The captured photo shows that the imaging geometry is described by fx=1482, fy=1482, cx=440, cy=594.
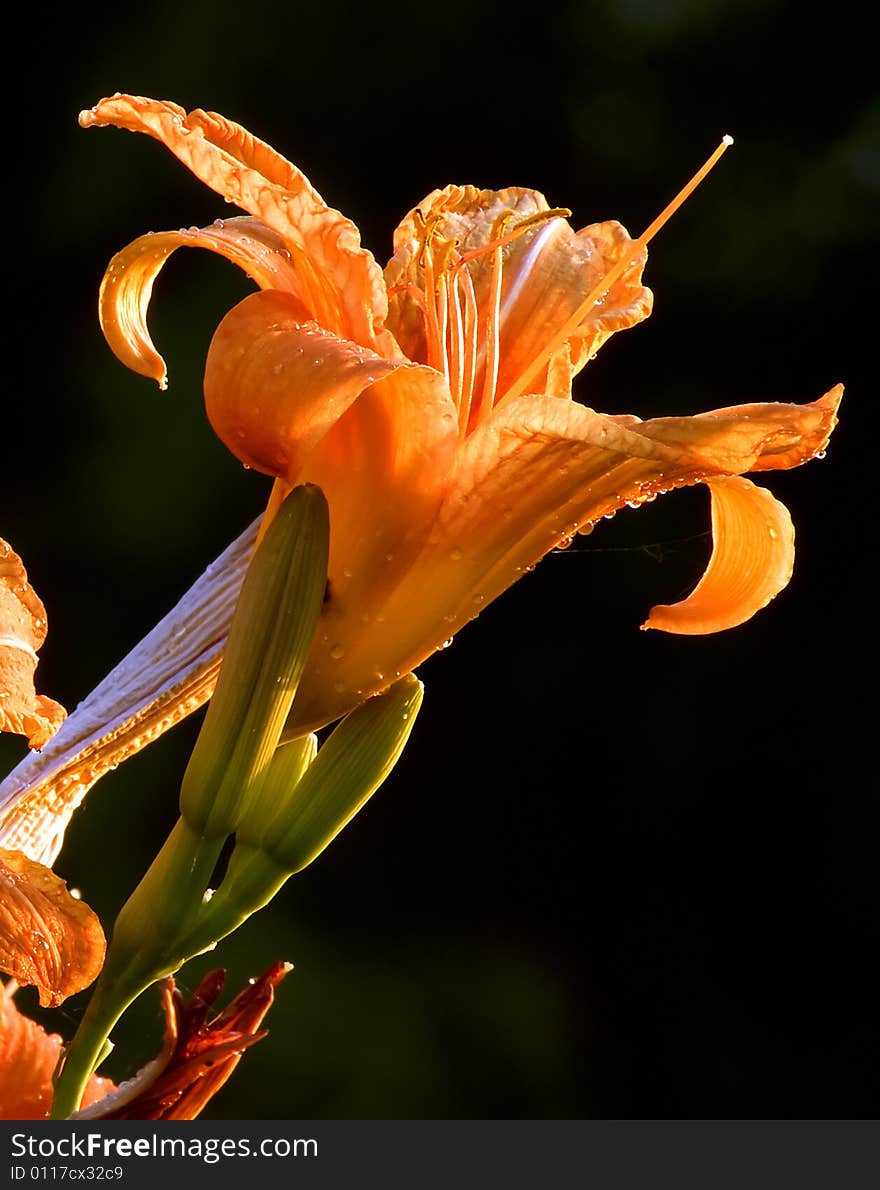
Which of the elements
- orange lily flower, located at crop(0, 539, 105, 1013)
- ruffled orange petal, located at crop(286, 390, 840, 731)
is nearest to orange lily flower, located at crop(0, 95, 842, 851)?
ruffled orange petal, located at crop(286, 390, 840, 731)

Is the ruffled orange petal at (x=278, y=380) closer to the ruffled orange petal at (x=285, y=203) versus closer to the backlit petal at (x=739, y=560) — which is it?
the ruffled orange petal at (x=285, y=203)

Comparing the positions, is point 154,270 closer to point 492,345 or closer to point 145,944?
point 492,345

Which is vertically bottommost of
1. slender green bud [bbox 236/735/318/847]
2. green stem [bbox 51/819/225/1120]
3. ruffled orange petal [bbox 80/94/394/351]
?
green stem [bbox 51/819/225/1120]

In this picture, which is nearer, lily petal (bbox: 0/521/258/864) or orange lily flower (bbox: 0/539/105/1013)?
orange lily flower (bbox: 0/539/105/1013)

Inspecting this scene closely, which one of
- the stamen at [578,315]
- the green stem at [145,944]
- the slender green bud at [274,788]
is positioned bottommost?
the green stem at [145,944]

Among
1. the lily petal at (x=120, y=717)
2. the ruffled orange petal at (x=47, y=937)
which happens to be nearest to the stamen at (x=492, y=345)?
the lily petal at (x=120, y=717)

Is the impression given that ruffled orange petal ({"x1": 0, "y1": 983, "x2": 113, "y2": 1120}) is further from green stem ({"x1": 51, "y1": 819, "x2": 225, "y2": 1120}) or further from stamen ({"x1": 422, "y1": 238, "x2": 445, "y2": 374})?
stamen ({"x1": 422, "y1": 238, "x2": 445, "y2": 374})

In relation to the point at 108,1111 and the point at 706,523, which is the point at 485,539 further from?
the point at 706,523

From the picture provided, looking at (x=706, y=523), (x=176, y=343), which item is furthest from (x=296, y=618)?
(x=706, y=523)
